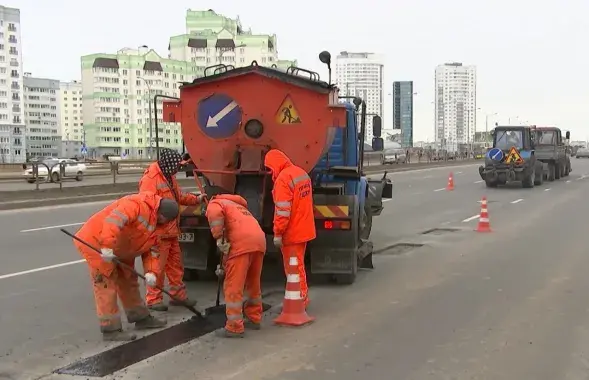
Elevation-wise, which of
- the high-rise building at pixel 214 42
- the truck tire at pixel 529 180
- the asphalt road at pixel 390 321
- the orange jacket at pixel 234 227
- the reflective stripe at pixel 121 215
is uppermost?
the high-rise building at pixel 214 42

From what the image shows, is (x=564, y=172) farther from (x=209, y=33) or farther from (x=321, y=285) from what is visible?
(x=209, y=33)

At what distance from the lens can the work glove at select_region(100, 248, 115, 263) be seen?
5285 mm

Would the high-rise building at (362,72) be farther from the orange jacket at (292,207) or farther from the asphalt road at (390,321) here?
the orange jacket at (292,207)

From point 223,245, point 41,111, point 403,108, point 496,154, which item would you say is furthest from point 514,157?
point 41,111

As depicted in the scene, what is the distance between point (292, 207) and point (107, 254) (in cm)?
191

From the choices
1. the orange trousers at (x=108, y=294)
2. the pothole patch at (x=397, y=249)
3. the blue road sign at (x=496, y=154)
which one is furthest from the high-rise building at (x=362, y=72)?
the orange trousers at (x=108, y=294)

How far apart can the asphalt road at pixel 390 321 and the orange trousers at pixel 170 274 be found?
1.05 feet

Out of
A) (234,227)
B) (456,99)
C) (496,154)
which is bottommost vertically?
(234,227)

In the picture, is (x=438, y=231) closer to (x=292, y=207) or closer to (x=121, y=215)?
(x=292, y=207)

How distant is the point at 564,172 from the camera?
117 feet

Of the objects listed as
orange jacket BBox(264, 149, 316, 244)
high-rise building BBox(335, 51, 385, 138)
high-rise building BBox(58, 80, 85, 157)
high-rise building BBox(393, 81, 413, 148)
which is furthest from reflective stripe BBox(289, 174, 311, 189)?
high-rise building BBox(58, 80, 85, 157)

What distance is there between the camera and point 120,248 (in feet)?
18.4

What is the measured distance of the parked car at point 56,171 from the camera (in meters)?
27.1

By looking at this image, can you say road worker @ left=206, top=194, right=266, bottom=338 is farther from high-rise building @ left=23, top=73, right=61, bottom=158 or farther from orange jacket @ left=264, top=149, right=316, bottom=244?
high-rise building @ left=23, top=73, right=61, bottom=158
